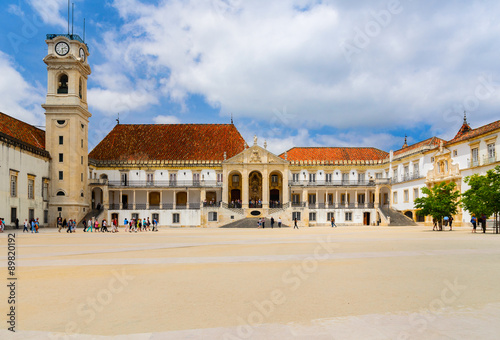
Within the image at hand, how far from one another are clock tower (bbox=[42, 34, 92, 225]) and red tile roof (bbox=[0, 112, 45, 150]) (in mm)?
1350

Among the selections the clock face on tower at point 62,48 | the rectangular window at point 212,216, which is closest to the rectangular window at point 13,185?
the clock face on tower at point 62,48

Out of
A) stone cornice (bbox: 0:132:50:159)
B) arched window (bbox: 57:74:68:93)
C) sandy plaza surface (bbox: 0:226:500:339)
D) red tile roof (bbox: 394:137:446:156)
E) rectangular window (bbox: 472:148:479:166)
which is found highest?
arched window (bbox: 57:74:68:93)

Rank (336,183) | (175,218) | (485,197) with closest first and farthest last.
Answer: (485,197) < (175,218) < (336,183)

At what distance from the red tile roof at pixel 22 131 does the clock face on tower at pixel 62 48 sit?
8.93 m

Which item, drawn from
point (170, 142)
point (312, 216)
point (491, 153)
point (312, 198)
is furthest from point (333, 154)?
point (491, 153)

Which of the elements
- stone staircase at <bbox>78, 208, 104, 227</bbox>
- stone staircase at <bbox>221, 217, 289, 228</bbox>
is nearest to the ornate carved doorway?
stone staircase at <bbox>221, 217, 289, 228</bbox>

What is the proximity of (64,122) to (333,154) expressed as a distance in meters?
36.5

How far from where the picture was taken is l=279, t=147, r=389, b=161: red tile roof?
61656mm

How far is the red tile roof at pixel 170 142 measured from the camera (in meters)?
58.4

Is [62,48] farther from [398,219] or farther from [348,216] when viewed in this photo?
[398,219]

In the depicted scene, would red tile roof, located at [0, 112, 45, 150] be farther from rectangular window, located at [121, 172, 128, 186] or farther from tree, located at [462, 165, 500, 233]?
tree, located at [462, 165, 500, 233]

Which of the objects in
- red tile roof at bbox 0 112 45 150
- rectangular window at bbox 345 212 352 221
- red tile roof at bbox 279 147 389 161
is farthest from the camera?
red tile roof at bbox 279 147 389 161

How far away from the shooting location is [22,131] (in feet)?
146

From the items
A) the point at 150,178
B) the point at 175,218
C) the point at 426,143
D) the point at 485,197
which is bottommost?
the point at 175,218
